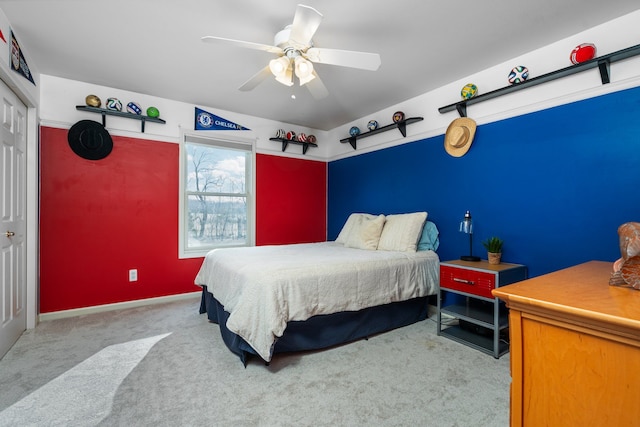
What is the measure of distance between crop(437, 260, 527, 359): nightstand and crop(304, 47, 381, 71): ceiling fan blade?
178cm

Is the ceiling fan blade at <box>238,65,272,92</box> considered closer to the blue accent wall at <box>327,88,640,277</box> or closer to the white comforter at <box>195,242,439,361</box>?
the white comforter at <box>195,242,439,361</box>

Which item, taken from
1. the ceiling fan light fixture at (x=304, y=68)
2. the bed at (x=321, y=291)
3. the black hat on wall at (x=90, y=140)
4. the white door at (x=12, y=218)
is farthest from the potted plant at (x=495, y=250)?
the black hat on wall at (x=90, y=140)

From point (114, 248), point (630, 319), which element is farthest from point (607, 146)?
point (114, 248)

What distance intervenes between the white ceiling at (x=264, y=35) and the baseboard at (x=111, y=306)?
7.96 ft

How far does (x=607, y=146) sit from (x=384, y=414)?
240 cm

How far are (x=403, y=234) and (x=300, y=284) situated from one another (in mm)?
1422

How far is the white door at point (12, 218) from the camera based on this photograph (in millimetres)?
2205

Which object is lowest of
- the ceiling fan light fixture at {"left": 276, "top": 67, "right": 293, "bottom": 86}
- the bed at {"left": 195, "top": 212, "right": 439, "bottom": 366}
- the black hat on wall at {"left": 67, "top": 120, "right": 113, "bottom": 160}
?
the bed at {"left": 195, "top": 212, "right": 439, "bottom": 366}

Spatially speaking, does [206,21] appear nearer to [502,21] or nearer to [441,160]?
[502,21]

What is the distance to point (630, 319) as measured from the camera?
66 centimetres

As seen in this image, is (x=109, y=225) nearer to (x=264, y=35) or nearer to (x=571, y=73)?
(x=264, y=35)

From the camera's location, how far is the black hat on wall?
308 cm

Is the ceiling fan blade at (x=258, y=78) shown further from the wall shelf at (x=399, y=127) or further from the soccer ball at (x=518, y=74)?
the soccer ball at (x=518, y=74)

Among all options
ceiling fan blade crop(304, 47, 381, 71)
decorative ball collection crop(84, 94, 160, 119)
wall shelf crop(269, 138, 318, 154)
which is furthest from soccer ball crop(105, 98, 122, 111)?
ceiling fan blade crop(304, 47, 381, 71)
